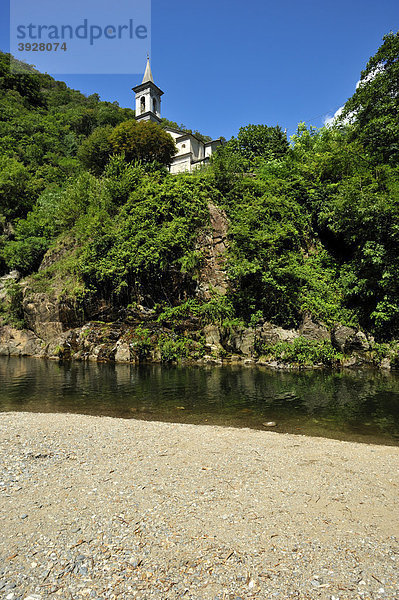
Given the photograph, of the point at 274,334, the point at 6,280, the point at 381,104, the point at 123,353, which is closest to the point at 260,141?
the point at 381,104

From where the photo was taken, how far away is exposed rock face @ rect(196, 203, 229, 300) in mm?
23484

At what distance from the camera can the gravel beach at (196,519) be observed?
3.24 metres

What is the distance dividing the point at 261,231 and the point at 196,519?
20.8 m

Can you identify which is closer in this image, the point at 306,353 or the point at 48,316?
the point at 306,353

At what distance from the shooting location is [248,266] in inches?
844

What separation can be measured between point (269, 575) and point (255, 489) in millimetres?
1865

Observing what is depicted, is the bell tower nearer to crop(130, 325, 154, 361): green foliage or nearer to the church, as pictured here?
the church

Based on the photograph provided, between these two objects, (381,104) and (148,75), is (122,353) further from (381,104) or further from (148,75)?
(148,75)

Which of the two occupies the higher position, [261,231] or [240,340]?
[261,231]

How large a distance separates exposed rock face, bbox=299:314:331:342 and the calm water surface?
2937 millimetres

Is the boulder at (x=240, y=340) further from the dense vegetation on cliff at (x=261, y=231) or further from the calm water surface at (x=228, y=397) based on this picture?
the calm water surface at (x=228, y=397)

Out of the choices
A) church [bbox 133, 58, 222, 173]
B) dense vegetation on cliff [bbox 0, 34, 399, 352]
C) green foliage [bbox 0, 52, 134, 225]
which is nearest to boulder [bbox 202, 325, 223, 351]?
dense vegetation on cliff [bbox 0, 34, 399, 352]

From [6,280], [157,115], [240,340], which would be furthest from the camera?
[157,115]

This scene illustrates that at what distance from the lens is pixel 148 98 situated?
53.0m
